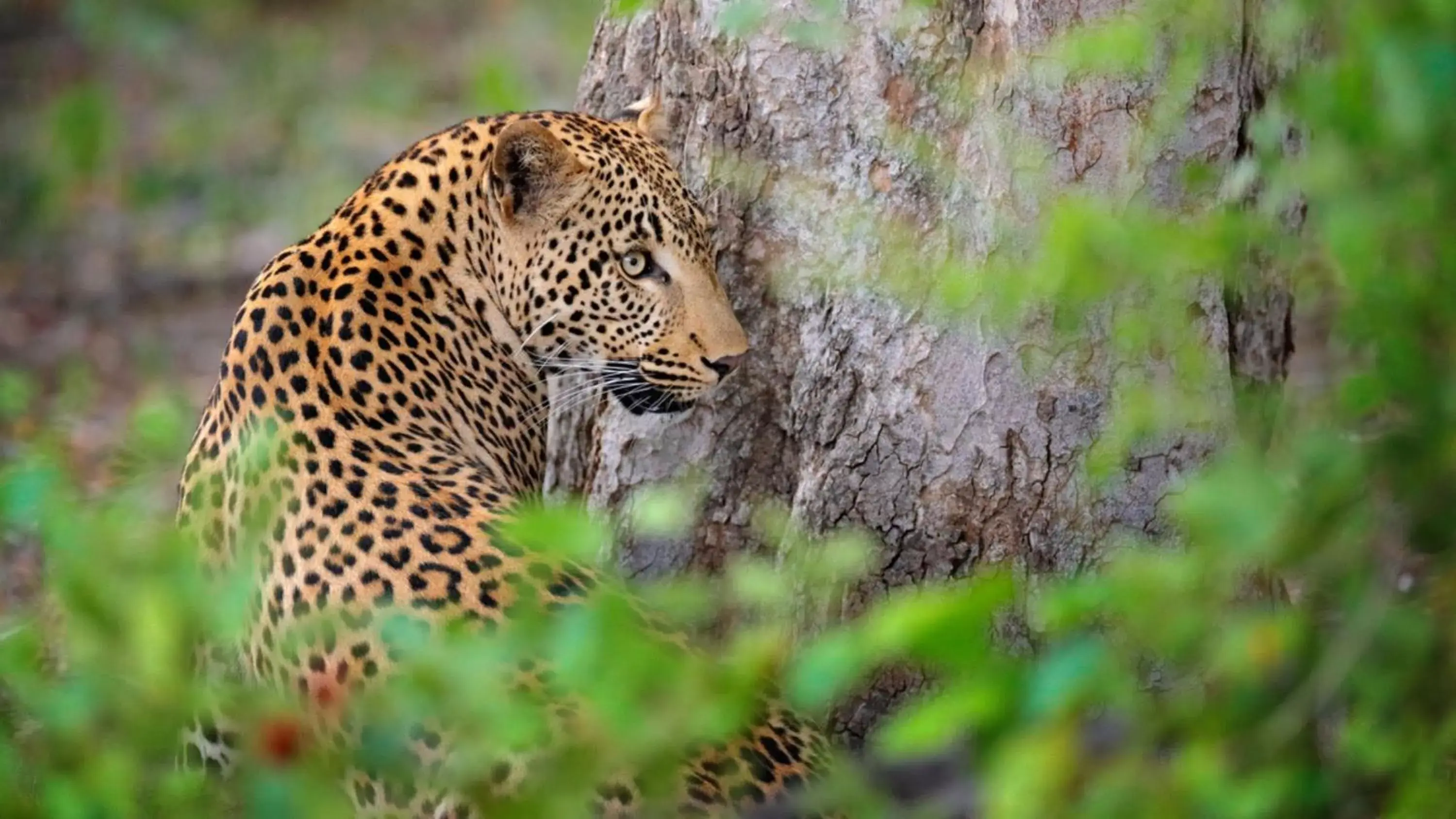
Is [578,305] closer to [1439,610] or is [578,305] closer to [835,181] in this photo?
[835,181]

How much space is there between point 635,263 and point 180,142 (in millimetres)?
8348

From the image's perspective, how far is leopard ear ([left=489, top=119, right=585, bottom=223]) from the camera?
15.5 ft

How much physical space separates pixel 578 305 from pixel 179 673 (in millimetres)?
2822

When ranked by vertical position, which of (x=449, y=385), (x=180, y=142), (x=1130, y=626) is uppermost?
(x=180, y=142)

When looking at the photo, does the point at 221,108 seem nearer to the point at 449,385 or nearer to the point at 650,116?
the point at 650,116

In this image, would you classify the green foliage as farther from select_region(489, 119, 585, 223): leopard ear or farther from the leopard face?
the leopard face

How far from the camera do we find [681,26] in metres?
5.38

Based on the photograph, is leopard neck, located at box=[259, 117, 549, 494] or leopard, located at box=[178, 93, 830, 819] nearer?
leopard, located at box=[178, 93, 830, 819]

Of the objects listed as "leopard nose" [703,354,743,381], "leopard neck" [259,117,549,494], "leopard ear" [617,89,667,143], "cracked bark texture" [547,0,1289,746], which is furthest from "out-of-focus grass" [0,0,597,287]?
"leopard nose" [703,354,743,381]

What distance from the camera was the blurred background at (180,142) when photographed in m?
9.76

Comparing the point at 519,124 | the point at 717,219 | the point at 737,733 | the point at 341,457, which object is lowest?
the point at 737,733

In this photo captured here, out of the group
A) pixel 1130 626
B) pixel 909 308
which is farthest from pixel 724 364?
pixel 1130 626

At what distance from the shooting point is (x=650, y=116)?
5328mm

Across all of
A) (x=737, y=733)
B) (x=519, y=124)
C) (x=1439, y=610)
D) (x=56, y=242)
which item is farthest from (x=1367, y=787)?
(x=56, y=242)
